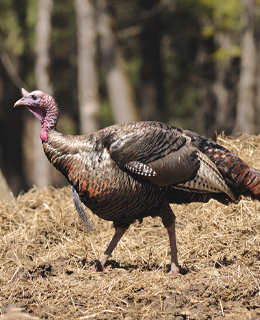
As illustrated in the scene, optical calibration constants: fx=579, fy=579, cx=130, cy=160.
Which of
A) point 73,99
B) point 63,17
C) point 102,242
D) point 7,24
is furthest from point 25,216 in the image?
point 73,99

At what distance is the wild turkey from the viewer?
4.83 meters

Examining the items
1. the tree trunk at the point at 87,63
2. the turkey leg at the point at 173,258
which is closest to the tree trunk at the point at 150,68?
the tree trunk at the point at 87,63

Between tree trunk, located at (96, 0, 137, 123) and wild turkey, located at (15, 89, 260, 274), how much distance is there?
27.0 ft

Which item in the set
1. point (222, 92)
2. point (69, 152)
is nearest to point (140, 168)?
point (69, 152)

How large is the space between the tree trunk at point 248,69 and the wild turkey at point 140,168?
315 inches

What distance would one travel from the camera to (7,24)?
17766 millimetres

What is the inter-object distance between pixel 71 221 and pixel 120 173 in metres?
1.82

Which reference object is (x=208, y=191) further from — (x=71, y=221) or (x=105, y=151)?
(x=71, y=221)

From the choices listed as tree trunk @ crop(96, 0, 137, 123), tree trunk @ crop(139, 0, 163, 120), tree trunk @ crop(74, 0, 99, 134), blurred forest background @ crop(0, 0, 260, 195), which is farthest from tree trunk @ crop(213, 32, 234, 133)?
tree trunk @ crop(74, 0, 99, 134)

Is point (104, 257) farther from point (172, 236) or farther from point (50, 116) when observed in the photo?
point (50, 116)

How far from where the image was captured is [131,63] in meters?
21.5

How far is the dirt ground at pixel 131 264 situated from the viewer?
4332 mm

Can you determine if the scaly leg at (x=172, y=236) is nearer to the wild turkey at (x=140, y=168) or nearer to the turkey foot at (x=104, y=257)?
the wild turkey at (x=140, y=168)

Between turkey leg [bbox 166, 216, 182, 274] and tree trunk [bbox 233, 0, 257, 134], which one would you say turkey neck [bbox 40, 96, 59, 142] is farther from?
tree trunk [bbox 233, 0, 257, 134]
